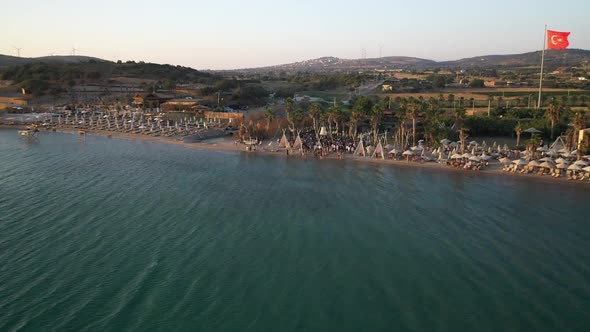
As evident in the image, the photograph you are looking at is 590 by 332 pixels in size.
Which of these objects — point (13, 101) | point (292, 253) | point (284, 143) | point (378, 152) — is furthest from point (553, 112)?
point (13, 101)

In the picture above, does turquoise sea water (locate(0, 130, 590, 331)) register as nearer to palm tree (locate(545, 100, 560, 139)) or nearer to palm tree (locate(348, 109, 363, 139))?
palm tree (locate(348, 109, 363, 139))

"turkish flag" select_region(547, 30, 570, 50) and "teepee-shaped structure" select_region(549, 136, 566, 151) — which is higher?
"turkish flag" select_region(547, 30, 570, 50)

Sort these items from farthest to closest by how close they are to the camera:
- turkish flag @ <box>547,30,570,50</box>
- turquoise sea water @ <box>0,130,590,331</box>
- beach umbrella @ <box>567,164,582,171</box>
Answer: turkish flag @ <box>547,30,570,50</box>
beach umbrella @ <box>567,164,582,171</box>
turquoise sea water @ <box>0,130,590,331</box>

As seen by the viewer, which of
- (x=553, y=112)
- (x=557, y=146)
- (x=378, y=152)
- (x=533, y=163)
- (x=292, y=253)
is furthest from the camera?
(x=553, y=112)

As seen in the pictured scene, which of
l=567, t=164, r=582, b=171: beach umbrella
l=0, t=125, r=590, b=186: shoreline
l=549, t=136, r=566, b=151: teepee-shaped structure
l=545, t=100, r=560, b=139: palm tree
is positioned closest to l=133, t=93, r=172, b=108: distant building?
l=0, t=125, r=590, b=186: shoreline

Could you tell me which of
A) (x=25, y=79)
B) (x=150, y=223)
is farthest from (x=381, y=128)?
(x=25, y=79)

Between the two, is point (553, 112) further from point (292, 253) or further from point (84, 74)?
point (84, 74)

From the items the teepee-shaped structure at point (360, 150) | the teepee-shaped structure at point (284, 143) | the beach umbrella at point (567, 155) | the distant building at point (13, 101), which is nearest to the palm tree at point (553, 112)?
the beach umbrella at point (567, 155)

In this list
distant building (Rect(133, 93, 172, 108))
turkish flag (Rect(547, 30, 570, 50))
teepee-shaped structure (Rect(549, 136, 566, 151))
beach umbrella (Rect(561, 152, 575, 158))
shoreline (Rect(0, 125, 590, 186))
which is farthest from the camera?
distant building (Rect(133, 93, 172, 108))

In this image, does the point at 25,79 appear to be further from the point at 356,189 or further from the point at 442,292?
the point at 442,292

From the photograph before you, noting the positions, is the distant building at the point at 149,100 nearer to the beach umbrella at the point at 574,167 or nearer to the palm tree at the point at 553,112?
the palm tree at the point at 553,112
